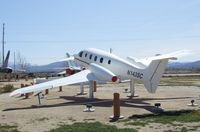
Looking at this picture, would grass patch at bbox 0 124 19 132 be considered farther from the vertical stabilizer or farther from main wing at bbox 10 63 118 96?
the vertical stabilizer

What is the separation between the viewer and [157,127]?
17.8m

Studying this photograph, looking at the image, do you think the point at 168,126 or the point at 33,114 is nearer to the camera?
the point at 168,126

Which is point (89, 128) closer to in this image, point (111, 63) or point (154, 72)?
point (154, 72)

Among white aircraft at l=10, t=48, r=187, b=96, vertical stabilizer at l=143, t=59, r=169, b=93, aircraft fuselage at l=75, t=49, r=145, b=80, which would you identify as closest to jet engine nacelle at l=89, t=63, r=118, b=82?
white aircraft at l=10, t=48, r=187, b=96

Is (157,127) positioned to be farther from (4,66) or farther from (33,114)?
(4,66)

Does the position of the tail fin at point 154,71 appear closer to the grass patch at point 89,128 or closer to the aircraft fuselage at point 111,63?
the aircraft fuselage at point 111,63

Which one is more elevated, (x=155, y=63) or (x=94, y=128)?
(x=155, y=63)

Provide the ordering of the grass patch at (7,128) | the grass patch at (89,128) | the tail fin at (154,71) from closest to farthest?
the grass patch at (89,128), the grass patch at (7,128), the tail fin at (154,71)

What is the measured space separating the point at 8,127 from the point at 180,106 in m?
11.6

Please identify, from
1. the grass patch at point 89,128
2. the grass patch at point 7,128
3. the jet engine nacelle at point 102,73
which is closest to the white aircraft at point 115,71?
the jet engine nacelle at point 102,73

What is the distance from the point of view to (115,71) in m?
32.2

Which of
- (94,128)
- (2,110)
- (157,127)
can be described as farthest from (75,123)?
(2,110)

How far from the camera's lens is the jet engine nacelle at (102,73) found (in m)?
30.5

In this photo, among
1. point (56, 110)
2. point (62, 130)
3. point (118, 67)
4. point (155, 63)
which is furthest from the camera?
point (118, 67)
